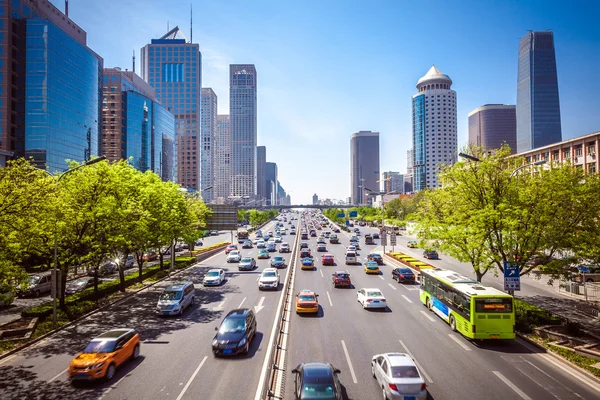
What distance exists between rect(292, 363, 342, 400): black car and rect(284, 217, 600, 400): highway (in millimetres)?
1811

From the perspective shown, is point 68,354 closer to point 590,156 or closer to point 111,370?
point 111,370

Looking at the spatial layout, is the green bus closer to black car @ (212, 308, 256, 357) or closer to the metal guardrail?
the metal guardrail

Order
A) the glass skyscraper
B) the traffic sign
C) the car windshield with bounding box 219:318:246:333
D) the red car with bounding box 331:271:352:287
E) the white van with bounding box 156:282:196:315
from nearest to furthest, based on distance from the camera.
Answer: the car windshield with bounding box 219:318:246:333
the traffic sign
the white van with bounding box 156:282:196:315
the red car with bounding box 331:271:352:287
the glass skyscraper

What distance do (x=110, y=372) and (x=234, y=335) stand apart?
5.64 meters

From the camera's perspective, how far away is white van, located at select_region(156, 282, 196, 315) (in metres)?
24.6

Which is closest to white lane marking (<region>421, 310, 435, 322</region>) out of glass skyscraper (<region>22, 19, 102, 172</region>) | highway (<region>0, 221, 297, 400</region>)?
highway (<region>0, 221, 297, 400</region>)

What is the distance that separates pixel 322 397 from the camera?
1148cm

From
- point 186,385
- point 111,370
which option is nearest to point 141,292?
point 111,370

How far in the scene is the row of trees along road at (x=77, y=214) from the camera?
17.4m

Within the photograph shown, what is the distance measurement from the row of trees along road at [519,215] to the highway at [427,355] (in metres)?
6.30

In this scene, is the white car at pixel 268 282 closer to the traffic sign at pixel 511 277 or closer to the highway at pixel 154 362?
Answer: the highway at pixel 154 362

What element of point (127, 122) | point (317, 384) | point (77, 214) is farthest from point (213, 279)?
point (127, 122)

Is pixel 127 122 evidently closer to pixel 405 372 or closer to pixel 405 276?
pixel 405 276

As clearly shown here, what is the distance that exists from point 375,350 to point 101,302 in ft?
74.9
